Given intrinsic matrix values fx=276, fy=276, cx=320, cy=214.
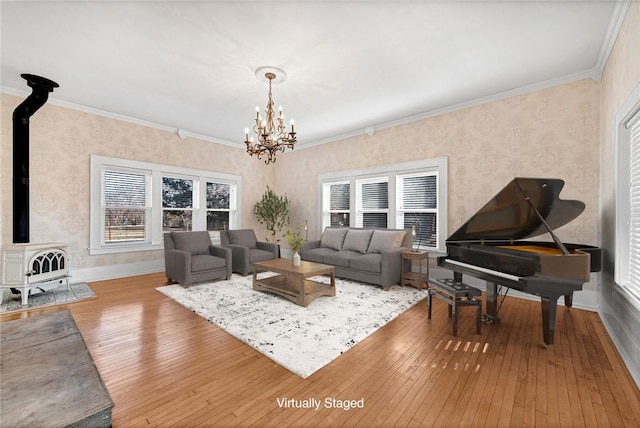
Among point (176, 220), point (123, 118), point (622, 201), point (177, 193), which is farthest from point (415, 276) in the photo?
point (123, 118)

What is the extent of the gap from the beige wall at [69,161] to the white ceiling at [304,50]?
378mm

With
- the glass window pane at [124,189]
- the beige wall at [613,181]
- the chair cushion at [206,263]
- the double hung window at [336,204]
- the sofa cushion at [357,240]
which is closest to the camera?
the beige wall at [613,181]

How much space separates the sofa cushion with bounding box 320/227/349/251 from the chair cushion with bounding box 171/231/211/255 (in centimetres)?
232

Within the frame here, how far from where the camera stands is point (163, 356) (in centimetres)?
234

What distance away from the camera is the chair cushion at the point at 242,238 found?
18.8ft

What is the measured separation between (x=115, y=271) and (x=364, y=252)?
4.61 metres

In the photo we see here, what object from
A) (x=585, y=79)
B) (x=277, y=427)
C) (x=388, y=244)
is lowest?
(x=277, y=427)

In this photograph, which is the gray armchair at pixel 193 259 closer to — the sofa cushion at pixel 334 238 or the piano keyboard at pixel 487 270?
the sofa cushion at pixel 334 238

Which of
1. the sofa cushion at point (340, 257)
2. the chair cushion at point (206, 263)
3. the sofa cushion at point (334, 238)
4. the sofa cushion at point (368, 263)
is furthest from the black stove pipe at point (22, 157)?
the sofa cushion at point (368, 263)

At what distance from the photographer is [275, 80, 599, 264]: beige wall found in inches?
141

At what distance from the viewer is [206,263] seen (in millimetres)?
4594

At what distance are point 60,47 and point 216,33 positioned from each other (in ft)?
6.02

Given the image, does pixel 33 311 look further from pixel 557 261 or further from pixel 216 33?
pixel 557 261

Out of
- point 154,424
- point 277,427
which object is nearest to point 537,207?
point 277,427
